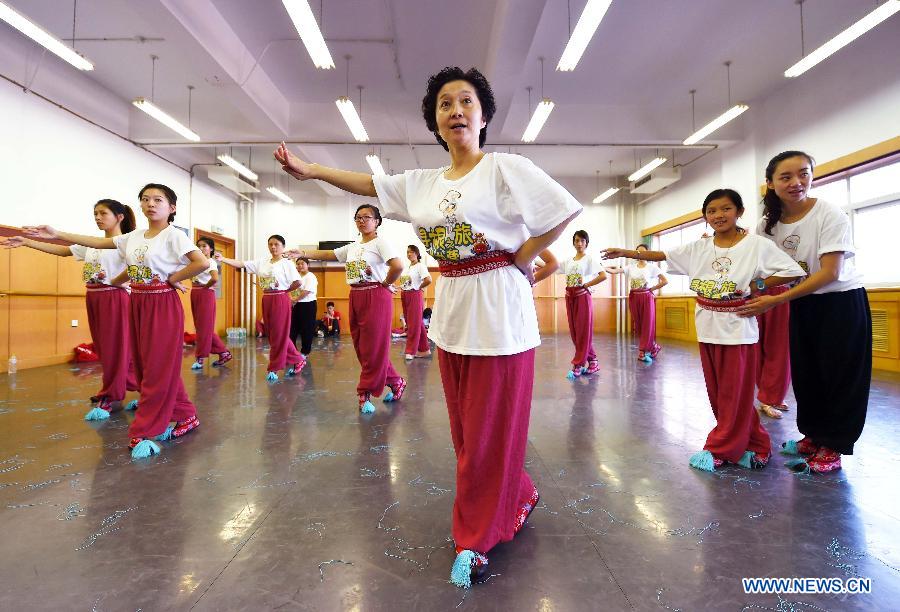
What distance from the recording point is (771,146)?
745 cm

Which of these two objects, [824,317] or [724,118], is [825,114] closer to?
[724,118]

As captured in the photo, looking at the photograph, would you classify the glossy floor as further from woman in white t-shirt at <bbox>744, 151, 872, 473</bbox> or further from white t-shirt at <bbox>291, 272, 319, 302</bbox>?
white t-shirt at <bbox>291, 272, 319, 302</bbox>

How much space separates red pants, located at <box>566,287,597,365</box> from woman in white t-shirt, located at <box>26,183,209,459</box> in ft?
12.5

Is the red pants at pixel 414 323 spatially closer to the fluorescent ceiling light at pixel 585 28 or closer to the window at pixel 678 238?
the fluorescent ceiling light at pixel 585 28

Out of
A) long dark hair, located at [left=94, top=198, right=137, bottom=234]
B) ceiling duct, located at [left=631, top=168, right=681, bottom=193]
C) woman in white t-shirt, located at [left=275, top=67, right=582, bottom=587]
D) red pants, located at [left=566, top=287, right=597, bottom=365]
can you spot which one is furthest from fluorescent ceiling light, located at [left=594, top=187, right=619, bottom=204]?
woman in white t-shirt, located at [left=275, top=67, right=582, bottom=587]

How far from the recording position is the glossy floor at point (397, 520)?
3.98ft

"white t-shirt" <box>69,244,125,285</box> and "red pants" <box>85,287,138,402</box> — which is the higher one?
"white t-shirt" <box>69,244,125,285</box>

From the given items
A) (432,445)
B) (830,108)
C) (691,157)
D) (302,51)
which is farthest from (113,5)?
(691,157)

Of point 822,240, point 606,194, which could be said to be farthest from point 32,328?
point 606,194

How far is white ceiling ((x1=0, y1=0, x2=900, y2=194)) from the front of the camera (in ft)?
17.7

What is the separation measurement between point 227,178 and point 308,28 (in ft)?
20.8

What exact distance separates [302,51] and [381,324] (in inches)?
212

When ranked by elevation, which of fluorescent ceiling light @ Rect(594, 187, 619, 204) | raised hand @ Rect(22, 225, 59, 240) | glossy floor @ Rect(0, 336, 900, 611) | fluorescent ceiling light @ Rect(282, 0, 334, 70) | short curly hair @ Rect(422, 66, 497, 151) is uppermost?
fluorescent ceiling light @ Rect(594, 187, 619, 204)

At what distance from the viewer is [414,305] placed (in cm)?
688
